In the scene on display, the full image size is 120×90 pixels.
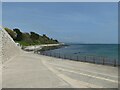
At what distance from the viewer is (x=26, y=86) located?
12.2 metres

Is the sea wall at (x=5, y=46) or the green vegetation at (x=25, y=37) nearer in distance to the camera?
the sea wall at (x=5, y=46)

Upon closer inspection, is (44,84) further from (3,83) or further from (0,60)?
(0,60)

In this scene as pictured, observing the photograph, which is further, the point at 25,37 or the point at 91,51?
the point at 25,37

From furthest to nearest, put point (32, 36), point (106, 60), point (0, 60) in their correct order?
point (32, 36), point (106, 60), point (0, 60)

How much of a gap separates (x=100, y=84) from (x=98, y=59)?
1595cm

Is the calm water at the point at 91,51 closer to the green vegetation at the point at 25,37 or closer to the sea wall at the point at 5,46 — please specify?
the green vegetation at the point at 25,37

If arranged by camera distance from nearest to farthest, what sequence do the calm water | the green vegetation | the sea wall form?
the sea wall
the calm water
the green vegetation

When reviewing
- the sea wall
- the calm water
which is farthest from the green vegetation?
the sea wall

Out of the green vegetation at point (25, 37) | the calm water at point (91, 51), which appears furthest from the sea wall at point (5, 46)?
the green vegetation at point (25, 37)

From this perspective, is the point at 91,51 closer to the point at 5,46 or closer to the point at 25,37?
the point at 25,37

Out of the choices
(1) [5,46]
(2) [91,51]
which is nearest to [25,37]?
(2) [91,51]

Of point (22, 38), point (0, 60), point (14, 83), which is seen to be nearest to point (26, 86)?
point (14, 83)

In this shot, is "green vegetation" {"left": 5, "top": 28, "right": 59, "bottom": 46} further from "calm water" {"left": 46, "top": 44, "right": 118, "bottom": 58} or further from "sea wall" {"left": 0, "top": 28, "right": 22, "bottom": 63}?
"sea wall" {"left": 0, "top": 28, "right": 22, "bottom": 63}

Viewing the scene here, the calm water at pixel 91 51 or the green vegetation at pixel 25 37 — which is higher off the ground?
the green vegetation at pixel 25 37
